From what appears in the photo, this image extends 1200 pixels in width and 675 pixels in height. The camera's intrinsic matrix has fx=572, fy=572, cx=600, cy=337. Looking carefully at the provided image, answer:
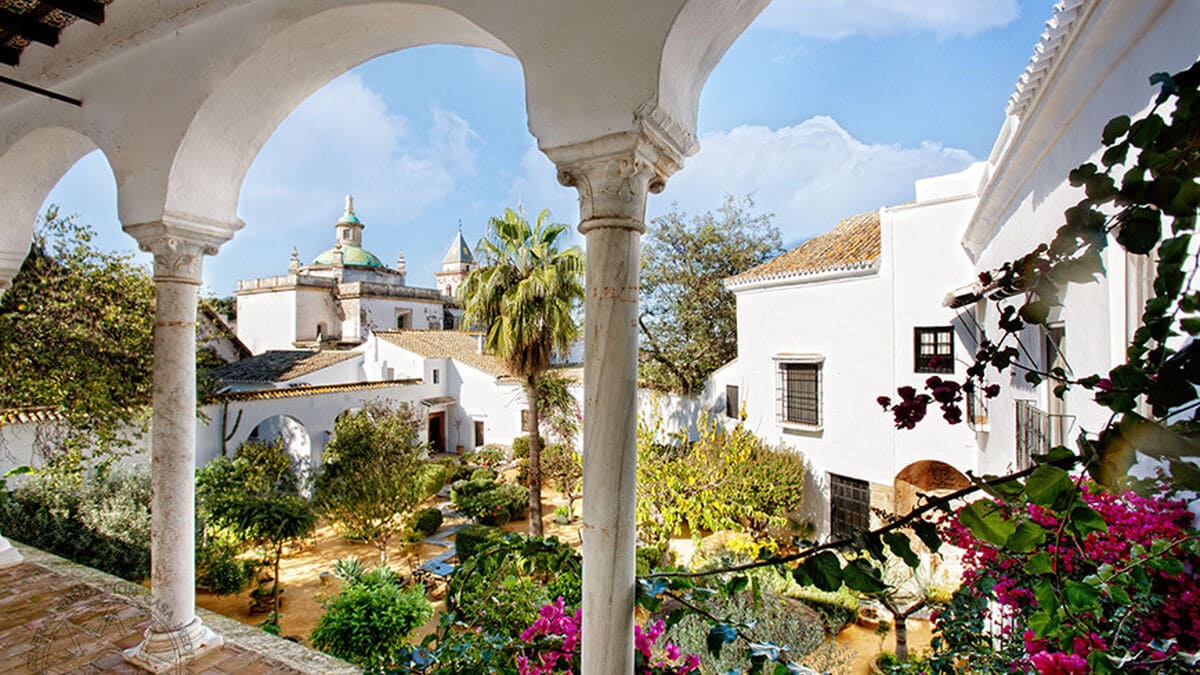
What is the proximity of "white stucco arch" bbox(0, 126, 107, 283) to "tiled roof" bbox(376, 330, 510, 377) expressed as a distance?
14419 mm

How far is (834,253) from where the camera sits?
1042 cm

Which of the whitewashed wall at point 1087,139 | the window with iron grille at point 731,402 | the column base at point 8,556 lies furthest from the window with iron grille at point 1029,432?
the column base at point 8,556

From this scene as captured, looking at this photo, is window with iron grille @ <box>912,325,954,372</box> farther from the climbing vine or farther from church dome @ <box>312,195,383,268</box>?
church dome @ <box>312,195,383,268</box>

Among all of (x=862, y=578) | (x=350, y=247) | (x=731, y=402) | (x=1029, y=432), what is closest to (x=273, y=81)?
(x=862, y=578)

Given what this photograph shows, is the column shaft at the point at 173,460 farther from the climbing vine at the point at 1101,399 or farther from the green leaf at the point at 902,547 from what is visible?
the green leaf at the point at 902,547

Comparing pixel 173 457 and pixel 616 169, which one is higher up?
pixel 616 169

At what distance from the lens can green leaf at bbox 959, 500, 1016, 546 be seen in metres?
0.90

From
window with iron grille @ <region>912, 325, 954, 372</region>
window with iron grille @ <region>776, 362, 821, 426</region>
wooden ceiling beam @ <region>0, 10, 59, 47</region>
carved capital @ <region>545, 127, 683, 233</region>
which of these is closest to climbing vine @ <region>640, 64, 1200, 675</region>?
carved capital @ <region>545, 127, 683, 233</region>

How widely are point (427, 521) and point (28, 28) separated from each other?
992 centimetres

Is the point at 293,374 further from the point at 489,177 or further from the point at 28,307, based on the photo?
the point at 489,177

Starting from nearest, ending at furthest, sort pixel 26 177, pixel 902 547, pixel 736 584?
pixel 902 547 < pixel 736 584 < pixel 26 177

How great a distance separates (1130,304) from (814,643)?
4622mm

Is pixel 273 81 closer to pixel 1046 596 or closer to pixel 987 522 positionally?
pixel 987 522

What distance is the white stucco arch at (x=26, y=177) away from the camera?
3434mm
